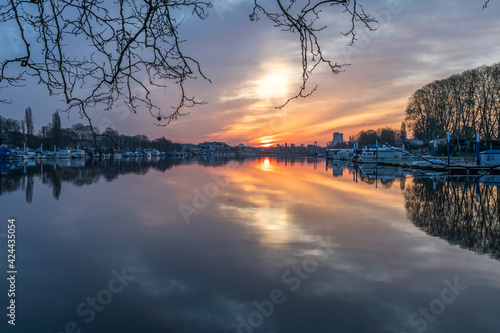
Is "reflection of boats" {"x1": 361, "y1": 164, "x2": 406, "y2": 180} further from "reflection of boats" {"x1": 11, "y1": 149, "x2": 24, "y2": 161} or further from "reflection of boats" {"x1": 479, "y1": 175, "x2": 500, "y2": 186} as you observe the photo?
"reflection of boats" {"x1": 11, "y1": 149, "x2": 24, "y2": 161}

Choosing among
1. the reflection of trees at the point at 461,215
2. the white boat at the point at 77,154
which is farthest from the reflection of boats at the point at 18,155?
the reflection of trees at the point at 461,215

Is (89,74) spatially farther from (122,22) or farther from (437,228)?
(437,228)

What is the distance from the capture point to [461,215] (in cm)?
1803

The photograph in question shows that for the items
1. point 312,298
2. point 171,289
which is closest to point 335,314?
point 312,298

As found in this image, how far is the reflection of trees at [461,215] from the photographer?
1328cm

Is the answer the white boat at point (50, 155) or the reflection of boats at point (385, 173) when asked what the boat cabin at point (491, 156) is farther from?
the white boat at point (50, 155)

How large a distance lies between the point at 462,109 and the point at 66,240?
69.0m

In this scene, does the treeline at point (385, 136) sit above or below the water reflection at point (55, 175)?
above

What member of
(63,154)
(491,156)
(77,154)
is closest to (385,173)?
(491,156)

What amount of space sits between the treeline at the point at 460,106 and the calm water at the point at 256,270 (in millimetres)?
49710

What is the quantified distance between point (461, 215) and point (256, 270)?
540 inches

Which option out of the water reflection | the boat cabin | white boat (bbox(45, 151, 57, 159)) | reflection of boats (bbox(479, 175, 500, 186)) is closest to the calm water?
the water reflection

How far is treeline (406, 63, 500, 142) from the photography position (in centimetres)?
5878

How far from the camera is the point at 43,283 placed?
908cm
